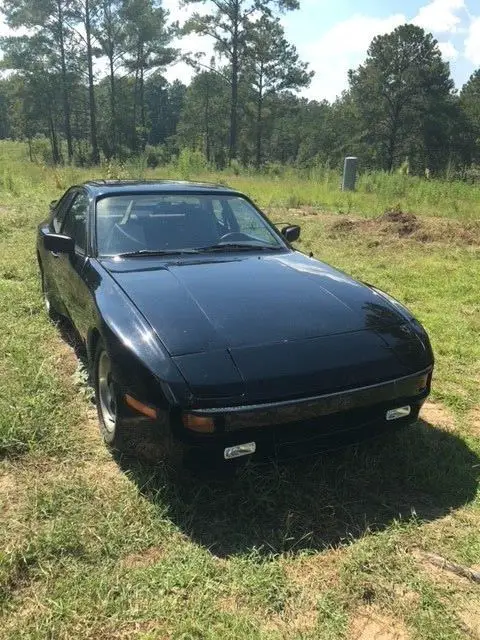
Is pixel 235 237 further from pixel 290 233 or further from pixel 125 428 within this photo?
pixel 125 428

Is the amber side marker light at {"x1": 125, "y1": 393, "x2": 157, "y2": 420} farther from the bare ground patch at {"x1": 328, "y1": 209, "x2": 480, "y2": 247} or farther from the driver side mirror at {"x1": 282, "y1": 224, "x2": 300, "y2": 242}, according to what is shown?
the bare ground patch at {"x1": 328, "y1": 209, "x2": 480, "y2": 247}

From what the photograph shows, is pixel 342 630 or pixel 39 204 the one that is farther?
pixel 39 204

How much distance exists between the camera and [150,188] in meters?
4.05

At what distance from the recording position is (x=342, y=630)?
1885 mm

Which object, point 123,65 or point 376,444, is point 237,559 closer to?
point 376,444

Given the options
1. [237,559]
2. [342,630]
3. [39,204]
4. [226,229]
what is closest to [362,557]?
[342,630]

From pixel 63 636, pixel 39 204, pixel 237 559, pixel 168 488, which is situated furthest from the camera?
pixel 39 204

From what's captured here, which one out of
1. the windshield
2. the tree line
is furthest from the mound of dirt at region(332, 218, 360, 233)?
the tree line

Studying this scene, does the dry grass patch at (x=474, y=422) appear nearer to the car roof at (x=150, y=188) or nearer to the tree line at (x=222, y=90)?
the car roof at (x=150, y=188)

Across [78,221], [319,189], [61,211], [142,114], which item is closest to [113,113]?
[142,114]

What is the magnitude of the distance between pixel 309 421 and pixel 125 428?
0.88 metres

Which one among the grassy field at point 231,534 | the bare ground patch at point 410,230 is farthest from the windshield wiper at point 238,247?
the bare ground patch at point 410,230

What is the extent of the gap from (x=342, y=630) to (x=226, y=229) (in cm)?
276

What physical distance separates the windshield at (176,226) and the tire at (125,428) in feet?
2.98
